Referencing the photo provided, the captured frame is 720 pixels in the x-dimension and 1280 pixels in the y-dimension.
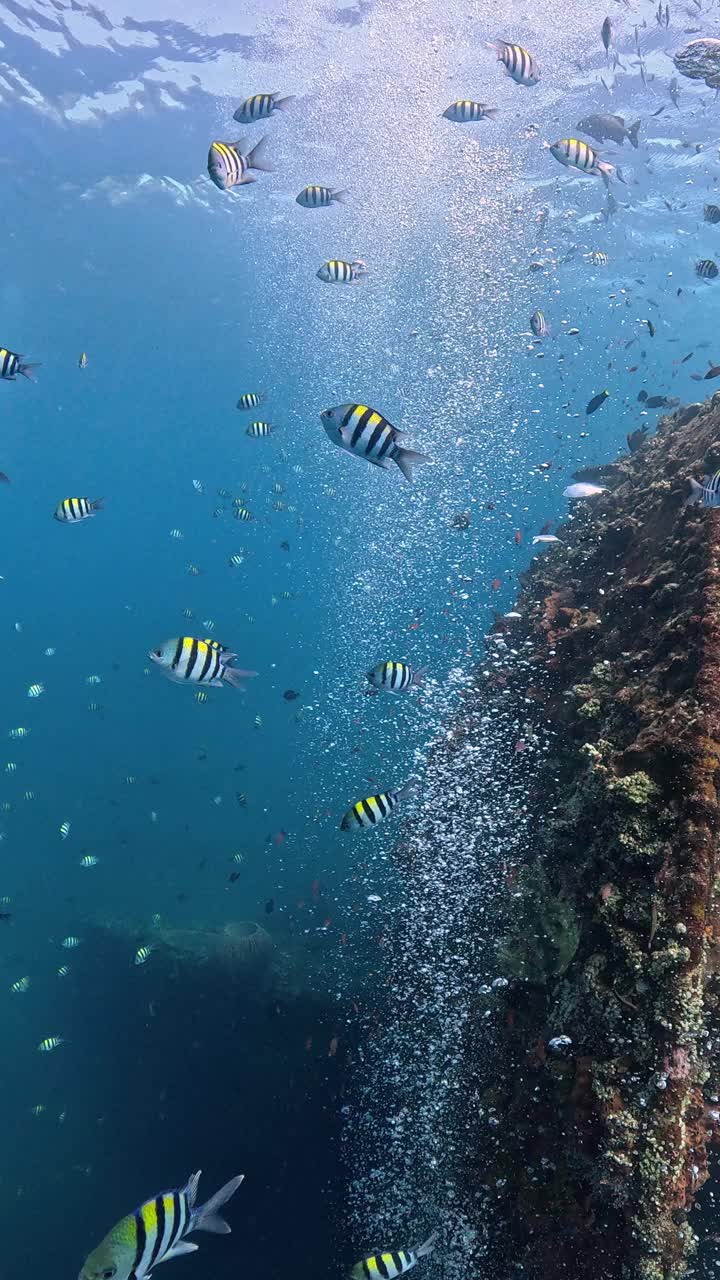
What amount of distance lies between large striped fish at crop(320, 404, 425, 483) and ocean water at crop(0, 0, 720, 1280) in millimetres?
4248

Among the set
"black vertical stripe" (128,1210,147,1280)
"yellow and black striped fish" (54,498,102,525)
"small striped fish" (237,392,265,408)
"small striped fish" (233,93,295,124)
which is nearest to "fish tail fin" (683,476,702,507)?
"black vertical stripe" (128,1210,147,1280)

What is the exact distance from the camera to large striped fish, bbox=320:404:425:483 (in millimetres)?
3832

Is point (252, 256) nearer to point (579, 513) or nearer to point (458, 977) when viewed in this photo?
point (579, 513)

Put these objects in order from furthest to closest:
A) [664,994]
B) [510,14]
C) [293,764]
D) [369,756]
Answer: [293,764] < [369,756] < [510,14] < [664,994]

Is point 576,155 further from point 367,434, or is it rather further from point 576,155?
point 367,434

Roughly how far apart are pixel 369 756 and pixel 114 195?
2792cm

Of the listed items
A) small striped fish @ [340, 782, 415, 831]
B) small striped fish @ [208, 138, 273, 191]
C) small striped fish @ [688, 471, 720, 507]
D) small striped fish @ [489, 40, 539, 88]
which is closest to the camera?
small striped fish @ [688, 471, 720, 507]

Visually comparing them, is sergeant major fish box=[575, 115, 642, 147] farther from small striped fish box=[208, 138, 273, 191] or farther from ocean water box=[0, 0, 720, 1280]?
small striped fish box=[208, 138, 273, 191]

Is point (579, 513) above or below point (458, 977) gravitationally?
above

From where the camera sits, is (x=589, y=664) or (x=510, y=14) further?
(x=510, y=14)

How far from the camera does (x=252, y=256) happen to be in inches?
1403

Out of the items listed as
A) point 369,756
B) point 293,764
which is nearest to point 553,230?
point 369,756

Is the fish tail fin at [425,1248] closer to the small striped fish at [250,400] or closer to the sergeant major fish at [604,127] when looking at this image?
the small striped fish at [250,400]

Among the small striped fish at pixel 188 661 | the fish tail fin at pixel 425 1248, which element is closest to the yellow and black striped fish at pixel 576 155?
the small striped fish at pixel 188 661
